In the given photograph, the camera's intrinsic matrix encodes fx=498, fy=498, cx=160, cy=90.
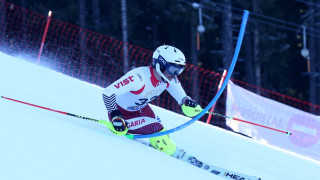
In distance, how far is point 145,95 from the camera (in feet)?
18.3

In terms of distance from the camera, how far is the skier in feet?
17.4

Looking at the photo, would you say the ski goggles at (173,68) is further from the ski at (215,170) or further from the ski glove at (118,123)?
the ski at (215,170)

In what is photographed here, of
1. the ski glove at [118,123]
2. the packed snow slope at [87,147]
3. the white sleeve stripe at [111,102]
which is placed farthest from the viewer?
the white sleeve stripe at [111,102]

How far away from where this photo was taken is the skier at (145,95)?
5.31 meters

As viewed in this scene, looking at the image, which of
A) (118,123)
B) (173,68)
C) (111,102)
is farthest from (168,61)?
(118,123)

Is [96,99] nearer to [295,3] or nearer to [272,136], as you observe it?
[272,136]

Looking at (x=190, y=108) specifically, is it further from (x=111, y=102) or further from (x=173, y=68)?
(x=111, y=102)

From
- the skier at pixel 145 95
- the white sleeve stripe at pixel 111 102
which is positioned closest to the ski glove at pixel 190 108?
the skier at pixel 145 95

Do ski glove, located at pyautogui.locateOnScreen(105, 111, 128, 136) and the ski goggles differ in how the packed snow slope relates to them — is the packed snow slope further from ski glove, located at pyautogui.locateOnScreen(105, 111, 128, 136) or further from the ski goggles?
the ski goggles

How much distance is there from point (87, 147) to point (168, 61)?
1380 millimetres

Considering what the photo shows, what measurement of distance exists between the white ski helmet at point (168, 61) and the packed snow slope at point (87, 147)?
87 cm

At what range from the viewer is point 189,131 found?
7414 millimetres

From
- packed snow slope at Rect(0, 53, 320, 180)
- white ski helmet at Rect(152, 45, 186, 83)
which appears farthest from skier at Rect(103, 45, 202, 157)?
packed snow slope at Rect(0, 53, 320, 180)

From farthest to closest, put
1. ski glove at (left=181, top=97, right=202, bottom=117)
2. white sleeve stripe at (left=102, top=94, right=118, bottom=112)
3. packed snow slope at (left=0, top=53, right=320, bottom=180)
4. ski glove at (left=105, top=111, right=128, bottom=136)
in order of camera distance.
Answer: ski glove at (left=181, top=97, right=202, bottom=117) < white sleeve stripe at (left=102, top=94, right=118, bottom=112) < ski glove at (left=105, top=111, right=128, bottom=136) < packed snow slope at (left=0, top=53, right=320, bottom=180)
